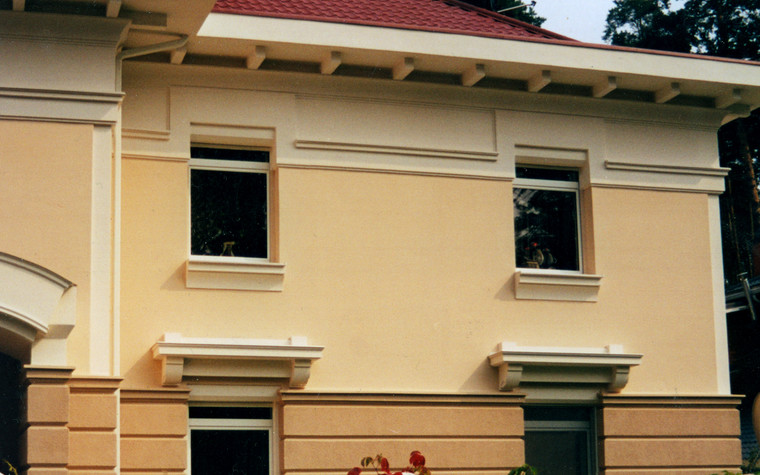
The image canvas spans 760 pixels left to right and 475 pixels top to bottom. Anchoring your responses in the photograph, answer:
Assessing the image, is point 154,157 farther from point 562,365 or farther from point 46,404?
point 562,365

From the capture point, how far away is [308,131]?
13.4 metres

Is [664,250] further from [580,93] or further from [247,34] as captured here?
[247,34]

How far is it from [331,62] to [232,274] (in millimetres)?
2486

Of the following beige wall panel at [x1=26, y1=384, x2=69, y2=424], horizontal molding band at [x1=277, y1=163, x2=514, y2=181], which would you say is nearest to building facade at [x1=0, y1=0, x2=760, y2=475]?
horizontal molding band at [x1=277, y1=163, x2=514, y2=181]

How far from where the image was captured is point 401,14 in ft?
48.2

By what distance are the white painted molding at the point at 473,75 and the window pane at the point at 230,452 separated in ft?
14.6

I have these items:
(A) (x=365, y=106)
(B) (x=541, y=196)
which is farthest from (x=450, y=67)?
(B) (x=541, y=196)

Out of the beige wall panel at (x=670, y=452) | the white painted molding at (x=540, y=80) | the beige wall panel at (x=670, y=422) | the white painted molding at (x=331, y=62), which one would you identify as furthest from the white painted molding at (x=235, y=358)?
the white painted molding at (x=540, y=80)

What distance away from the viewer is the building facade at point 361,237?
Result: 1162 cm

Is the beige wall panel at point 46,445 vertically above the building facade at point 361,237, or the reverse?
the building facade at point 361,237

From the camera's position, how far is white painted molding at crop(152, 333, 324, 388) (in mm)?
12250

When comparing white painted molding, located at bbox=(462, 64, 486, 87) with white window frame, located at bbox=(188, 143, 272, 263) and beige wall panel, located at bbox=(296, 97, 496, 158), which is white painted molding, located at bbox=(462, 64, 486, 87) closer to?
beige wall panel, located at bbox=(296, 97, 496, 158)

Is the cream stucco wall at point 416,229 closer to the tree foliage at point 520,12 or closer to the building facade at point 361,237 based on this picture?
the building facade at point 361,237

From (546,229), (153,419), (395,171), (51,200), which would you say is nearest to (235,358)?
(153,419)
